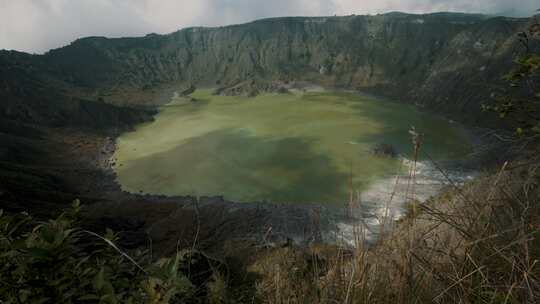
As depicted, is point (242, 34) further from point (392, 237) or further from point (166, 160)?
point (392, 237)

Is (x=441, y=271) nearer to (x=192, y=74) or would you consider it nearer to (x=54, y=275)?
(x=54, y=275)

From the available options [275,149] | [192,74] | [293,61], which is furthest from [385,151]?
[192,74]

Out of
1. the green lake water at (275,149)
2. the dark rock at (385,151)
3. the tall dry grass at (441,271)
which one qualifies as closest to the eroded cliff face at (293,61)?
the green lake water at (275,149)

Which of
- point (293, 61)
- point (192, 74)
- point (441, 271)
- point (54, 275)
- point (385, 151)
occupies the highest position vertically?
point (54, 275)

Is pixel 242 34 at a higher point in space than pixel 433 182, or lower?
higher

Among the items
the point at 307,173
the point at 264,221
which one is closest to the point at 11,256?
the point at 264,221

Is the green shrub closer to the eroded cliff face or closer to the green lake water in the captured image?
the green lake water
